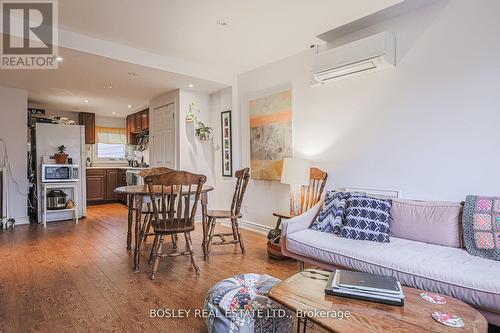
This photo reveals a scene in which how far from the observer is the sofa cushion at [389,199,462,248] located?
219 centimetres

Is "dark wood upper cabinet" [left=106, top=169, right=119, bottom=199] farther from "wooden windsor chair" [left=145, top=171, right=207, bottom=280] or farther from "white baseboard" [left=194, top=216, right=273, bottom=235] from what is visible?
"wooden windsor chair" [left=145, top=171, right=207, bottom=280]

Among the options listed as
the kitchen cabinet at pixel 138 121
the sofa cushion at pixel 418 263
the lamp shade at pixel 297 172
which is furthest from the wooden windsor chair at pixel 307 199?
the kitchen cabinet at pixel 138 121

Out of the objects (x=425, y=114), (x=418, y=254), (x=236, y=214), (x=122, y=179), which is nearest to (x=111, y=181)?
(x=122, y=179)

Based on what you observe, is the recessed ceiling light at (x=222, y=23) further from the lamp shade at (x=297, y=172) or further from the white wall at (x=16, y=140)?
the white wall at (x=16, y=140)

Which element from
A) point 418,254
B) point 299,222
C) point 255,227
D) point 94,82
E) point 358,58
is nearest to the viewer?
point 418,254

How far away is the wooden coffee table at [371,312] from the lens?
3.68 ft

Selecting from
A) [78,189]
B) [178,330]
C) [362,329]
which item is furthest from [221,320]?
[78,189]

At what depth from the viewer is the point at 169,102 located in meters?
5.21

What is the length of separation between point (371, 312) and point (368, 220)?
49.4 inches

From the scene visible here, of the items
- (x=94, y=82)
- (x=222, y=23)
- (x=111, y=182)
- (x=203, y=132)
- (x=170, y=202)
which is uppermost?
(x=222, y=23)

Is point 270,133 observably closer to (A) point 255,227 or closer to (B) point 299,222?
(A) point 255,227

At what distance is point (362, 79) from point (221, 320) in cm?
266

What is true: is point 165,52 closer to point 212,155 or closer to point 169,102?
point 169,102

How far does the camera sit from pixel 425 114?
2604 millimetres
